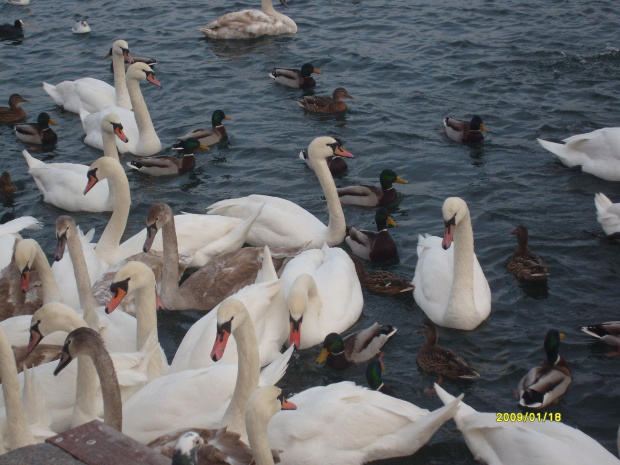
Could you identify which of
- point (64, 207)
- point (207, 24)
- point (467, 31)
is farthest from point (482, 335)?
point (207, 24)

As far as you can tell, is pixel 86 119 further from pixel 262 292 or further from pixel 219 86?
pixel 262 292

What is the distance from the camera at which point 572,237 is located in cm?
1005

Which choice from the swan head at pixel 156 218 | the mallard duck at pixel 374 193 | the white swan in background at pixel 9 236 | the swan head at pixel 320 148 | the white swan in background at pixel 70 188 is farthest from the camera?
the white swan in background at pixel 70 188

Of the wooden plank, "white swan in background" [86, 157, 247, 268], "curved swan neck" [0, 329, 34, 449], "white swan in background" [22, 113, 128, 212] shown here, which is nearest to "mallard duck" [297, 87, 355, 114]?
"white swan in background" [22, 113, 128, 212]

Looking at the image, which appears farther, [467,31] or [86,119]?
[467,31]

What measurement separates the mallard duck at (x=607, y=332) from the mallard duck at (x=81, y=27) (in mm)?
14016

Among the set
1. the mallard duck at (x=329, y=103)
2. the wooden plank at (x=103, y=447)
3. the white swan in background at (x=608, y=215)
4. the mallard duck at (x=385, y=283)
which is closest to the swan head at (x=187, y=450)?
the wooden plank at (x=103, y=447)

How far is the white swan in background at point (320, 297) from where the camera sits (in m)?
7.89

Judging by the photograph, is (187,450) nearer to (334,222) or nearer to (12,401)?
(12,401)

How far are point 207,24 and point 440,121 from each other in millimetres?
7451

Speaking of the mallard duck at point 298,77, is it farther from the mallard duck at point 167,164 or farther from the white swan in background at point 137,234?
the white swan in background at point 137,234

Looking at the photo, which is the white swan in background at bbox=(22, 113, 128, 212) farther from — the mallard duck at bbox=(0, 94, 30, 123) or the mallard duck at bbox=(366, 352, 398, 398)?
the mallard duck at bbox=(366, 352, 398, 398)

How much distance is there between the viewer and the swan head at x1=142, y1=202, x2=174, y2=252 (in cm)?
890

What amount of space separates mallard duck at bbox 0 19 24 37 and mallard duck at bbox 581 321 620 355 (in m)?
15.2
